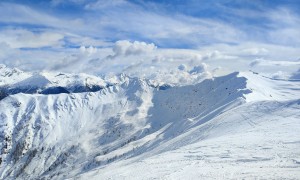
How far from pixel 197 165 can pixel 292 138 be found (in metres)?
46.5

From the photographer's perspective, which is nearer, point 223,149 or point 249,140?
point 223,149

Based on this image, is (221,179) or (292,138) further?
(292,138)

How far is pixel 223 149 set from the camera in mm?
148250

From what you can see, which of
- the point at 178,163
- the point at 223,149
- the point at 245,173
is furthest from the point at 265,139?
the point at 245,173

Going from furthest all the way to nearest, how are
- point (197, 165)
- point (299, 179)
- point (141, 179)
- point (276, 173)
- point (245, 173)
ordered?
point (197, 165), point (141, 179), point (245, 173), point (276, 173), point (299, 179)

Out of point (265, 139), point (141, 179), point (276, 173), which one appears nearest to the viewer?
point (276, 173)

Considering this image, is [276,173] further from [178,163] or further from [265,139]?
[265,139]

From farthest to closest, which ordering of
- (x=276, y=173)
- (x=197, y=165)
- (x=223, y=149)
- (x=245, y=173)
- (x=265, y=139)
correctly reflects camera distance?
(x=265, y=139) → (x=223, y=149) → (x=197, y=165) → (x=245, y=173) → (x=276, y=173)

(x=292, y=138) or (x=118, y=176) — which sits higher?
(x=292, y=138)

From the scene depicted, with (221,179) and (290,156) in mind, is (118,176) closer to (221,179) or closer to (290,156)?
(221,179)

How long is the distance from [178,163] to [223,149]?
23833 millimetres

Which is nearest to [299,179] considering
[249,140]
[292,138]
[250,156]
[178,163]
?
[250,156]

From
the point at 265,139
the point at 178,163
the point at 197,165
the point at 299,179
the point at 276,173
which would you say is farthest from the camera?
the point at 265,139

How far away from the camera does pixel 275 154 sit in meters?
126
